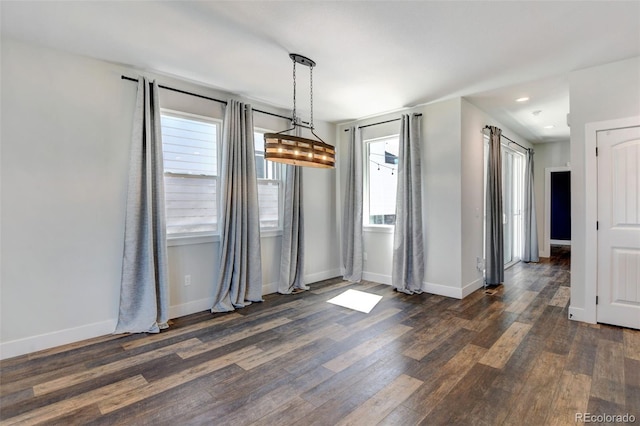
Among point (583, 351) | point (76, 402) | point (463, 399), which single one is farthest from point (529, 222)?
point (76, 402)

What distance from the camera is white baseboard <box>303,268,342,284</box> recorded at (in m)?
5.08

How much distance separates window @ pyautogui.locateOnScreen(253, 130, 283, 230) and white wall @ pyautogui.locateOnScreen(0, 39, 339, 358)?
4.33 feet

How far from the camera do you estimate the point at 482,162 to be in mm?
4805

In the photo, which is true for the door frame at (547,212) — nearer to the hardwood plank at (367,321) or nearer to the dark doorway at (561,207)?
the dark doorway at (561,207)

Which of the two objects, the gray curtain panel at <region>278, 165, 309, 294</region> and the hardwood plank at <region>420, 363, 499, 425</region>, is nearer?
the hardwood plank at <region>420, 363, 499, 425</region>

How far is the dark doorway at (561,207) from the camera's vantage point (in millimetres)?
9102

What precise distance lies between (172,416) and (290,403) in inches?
28.4

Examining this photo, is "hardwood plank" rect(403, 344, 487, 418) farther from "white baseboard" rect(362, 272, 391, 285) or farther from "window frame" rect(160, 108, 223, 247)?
"window frame" rect(160, 108, 223, 247)

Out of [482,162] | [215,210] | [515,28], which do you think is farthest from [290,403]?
[482,162]

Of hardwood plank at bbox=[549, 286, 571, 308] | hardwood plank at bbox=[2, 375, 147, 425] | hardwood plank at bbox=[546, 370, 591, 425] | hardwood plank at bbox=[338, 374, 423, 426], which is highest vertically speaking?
hardwood plank at bbox=[549, 286, 571, 308]

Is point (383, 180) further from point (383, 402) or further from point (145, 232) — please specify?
point (383, 402)

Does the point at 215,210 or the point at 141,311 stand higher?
the point at 215,210

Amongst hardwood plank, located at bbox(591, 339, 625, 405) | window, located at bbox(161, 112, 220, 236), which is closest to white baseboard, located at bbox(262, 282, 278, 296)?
window, located at bbox(161, 112, 220, 236)

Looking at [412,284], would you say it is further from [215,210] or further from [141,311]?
[141,311]
